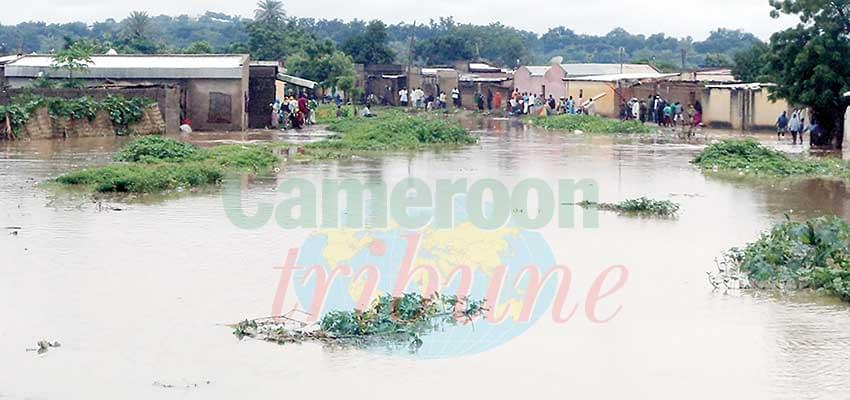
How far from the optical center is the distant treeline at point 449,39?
103312 mm

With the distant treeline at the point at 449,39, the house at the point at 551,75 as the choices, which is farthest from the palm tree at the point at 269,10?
the house at the point at 551,75

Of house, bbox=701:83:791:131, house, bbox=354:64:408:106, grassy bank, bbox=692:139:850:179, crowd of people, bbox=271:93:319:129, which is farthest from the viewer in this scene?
house, bbox=354:64:408:106

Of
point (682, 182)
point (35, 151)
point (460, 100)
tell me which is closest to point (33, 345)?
point (682, 182)

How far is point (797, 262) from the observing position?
526 inches

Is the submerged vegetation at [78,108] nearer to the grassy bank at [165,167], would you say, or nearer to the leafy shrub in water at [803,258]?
the grassy bank at [165,167]

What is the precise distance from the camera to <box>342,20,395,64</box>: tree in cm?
7650

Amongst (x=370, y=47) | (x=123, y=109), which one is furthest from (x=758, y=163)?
(x=370, y=47)

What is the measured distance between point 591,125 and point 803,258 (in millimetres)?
31346

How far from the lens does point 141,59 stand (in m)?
40.2

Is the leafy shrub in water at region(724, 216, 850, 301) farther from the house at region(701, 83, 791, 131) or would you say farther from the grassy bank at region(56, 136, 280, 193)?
the house at region(701, 83, 791, 131)

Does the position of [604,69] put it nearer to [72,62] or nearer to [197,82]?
[197,82]

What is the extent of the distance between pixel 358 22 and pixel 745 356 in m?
154

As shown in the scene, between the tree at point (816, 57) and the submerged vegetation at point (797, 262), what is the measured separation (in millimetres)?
19065

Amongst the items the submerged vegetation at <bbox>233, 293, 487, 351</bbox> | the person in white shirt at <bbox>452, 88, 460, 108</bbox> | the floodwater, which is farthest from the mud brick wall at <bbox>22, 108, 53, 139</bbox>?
the person in white shirt at <bbox>452, 88, 460, 108</bbox>
